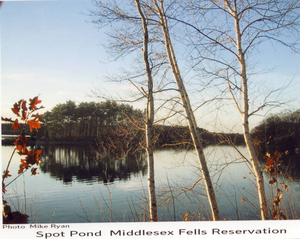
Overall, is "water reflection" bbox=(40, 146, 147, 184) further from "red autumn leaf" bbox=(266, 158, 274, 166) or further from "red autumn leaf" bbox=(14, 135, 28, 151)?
"red autumn leaf" bbox=(266, 158, 274, 166)

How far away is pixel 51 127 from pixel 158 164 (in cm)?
182

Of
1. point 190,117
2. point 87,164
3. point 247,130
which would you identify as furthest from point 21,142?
point 87,164

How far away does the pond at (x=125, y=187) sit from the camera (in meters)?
3.90

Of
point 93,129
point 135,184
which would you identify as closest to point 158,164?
point 93,129

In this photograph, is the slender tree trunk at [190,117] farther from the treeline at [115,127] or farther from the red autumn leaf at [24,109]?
the red autumn leaf at [24,109]

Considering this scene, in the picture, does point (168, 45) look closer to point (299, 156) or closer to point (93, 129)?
point (93, 129)

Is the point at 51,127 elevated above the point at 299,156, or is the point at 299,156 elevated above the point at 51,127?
the point at 51,127

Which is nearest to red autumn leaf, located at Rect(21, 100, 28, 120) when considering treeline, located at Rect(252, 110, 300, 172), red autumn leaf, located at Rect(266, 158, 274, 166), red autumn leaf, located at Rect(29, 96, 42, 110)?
red autumn leaf, located at Rect(29, 96, 42, 110)

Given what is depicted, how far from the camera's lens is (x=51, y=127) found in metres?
4.42

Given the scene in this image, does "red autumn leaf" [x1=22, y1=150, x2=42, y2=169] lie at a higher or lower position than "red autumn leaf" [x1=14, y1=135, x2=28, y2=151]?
lower

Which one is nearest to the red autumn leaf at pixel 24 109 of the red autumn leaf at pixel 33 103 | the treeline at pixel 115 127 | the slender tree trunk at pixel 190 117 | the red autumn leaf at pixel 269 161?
the red autumn leaf at pixel 33 103

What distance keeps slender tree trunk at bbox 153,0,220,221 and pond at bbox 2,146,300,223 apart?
324 millimetres

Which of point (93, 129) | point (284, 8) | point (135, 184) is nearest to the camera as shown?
point (284, 8)

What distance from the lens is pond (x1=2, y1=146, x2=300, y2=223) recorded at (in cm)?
390
